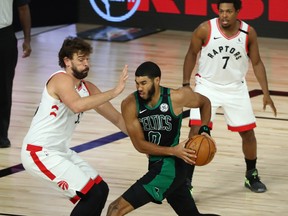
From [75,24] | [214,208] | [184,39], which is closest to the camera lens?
[214,208]

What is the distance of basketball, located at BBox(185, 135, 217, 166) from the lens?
6422 mm

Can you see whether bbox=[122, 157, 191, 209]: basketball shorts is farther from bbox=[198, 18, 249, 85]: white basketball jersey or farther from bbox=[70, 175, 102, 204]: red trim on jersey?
bbox=[198, 18, 249, 85]: white basketball jersey

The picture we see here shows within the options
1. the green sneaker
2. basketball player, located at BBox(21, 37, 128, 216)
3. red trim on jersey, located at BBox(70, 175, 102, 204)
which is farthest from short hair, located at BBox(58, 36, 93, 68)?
the green sneaker

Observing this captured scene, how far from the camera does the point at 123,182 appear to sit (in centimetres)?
852

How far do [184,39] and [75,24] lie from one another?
7.67 feet

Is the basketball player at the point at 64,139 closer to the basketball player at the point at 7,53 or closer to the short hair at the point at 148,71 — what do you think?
the short hair at the point at 148,71

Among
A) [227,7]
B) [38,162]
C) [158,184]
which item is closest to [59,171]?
[38,162]

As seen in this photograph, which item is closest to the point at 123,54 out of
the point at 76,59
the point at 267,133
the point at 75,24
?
the point at 75,24

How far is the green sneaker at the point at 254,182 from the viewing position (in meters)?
8.33

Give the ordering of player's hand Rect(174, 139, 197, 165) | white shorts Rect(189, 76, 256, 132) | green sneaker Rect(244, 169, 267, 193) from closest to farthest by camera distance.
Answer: player's hand Rect(174, 139, 197, 165)
white shorts Rect(189, 76, 256, 132)
green sneaker Rect(244, 169, 267, 193)

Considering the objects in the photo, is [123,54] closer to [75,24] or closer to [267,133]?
[75,24]

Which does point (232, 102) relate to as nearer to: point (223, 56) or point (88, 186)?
point (223, 56)

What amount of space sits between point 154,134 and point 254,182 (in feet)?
6.95

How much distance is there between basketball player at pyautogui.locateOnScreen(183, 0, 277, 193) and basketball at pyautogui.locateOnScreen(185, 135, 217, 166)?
5.03 feet
